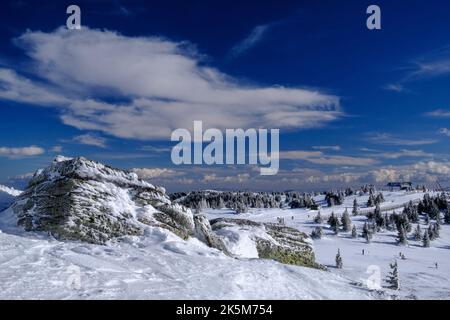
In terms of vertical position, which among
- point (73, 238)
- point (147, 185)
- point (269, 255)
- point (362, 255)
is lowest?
point (362, 255)

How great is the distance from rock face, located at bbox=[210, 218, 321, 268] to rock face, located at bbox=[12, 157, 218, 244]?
13.3 ft

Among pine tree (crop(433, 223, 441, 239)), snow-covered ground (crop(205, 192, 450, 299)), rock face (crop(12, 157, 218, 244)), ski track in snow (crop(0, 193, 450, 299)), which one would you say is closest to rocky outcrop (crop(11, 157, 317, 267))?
rock face (crop(12, 157, 218, 244))

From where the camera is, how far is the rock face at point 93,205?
→ 2467 cm

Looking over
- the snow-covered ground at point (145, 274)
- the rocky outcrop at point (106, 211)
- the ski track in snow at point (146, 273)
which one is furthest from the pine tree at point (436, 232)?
the snow-covered ground at point (145, 274)

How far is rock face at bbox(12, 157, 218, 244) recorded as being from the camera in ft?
80.9

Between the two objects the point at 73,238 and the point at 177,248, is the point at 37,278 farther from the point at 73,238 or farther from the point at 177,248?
the point at 177,248

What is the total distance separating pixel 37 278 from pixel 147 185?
14955 mm

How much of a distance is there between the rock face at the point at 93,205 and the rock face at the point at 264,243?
4.04 metres

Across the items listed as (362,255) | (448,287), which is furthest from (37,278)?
(362,255)

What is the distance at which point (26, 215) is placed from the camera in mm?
25797

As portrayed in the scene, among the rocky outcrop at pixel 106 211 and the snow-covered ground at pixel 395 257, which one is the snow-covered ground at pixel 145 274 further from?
the snow-covered ground at pixel 395 257

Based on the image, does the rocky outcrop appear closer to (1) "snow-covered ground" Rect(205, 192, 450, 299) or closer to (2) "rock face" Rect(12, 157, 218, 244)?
(2) "rock face" Rect(12, 157, 218, 244)
